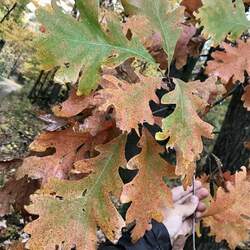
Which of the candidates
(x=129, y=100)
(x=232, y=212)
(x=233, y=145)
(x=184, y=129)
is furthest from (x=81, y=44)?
(x=233, y=145)

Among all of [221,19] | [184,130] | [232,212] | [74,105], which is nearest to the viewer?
[184,130]

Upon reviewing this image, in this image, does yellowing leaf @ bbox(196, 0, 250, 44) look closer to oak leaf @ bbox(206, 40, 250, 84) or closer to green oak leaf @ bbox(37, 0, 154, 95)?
oak leaf @ bbox(206, 40, 250, 84)

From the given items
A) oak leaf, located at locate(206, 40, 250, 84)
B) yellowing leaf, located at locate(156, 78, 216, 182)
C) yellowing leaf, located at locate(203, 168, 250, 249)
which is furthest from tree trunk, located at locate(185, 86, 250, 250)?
yellowing leaf, located at locate(156, 78, 216, 182)

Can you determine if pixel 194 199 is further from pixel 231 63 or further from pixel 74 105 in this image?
pixel 74 105

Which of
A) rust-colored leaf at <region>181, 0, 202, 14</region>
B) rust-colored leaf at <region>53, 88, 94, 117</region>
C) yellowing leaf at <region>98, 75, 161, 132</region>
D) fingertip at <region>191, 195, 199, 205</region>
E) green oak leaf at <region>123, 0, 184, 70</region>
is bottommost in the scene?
fingertip at <region>191, 195, 199, 205</region>

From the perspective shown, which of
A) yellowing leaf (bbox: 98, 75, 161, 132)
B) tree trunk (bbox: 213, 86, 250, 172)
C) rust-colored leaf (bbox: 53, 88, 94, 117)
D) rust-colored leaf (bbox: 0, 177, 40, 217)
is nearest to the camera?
yellowing leaf (bbox: 98, 75, 161, 132)
